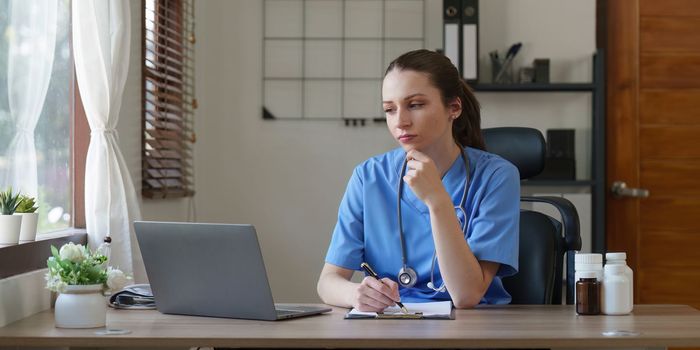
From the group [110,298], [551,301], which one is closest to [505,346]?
[551,301]

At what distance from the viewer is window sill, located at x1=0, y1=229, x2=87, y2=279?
2.01m

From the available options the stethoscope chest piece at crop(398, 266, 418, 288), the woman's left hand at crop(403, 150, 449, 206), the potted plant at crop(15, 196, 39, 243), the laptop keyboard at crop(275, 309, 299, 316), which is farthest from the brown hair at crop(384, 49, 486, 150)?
the potted plant at crop(15, 196, 39, 243)

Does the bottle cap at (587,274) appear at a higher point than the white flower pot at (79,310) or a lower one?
higher

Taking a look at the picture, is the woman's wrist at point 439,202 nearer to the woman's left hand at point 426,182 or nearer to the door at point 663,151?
the woman's left hand at point 426,182

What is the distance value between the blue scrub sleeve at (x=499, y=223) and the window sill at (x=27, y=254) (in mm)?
978

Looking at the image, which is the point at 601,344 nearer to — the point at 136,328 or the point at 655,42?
the point at 136,328

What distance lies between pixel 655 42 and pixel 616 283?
7.68 ft

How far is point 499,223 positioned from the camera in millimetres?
2012

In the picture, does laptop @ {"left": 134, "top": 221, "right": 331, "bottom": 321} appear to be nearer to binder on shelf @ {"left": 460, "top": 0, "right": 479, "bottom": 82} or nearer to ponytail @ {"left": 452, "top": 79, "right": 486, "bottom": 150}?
ponytail @ {"left": 452, "top": 79, "right": 486, "bottom": 150}

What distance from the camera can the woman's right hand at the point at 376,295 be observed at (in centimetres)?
179

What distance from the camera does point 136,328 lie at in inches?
65.6

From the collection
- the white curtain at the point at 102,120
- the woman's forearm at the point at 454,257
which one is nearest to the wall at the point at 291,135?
the white curtain at the point at 102,120

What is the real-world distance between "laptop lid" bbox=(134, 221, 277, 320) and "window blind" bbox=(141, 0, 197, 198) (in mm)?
1524

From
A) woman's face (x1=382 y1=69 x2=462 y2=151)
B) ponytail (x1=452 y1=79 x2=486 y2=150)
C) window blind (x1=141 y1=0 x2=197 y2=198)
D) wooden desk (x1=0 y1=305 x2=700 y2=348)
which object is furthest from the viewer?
window blind (x1=141 y1=0 x2=197 y2=198)
